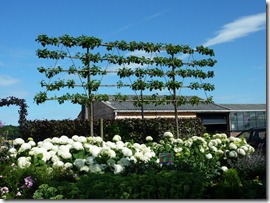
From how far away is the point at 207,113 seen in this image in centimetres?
2353

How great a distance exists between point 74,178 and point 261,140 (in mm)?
5560

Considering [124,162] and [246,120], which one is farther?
[246,120]

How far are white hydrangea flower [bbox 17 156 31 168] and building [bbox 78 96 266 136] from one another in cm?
1400

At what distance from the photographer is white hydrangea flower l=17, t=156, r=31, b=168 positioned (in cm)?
541

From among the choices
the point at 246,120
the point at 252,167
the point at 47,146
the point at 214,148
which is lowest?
the point at 246,120

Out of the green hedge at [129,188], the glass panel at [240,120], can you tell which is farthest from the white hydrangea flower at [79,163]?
the glass panel at [240,120]

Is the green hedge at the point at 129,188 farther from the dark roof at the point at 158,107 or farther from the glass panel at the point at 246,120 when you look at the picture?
the glass panel at the point at 246,120

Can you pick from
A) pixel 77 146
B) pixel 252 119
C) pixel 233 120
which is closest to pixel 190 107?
pixel 233 120

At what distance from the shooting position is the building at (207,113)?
794 inches

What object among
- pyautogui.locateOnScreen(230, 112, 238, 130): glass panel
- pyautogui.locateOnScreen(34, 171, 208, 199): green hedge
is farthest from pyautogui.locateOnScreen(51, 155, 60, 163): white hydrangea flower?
pyautogui.locateOnScreen(230, 112, 238, 130): glass panel

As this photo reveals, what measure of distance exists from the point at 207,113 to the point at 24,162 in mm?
18962

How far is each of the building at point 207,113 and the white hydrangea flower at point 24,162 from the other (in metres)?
14.0

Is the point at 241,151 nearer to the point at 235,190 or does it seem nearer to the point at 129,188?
the point at 235,190

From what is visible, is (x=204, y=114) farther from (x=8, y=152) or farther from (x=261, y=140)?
(x=8, y=152)
